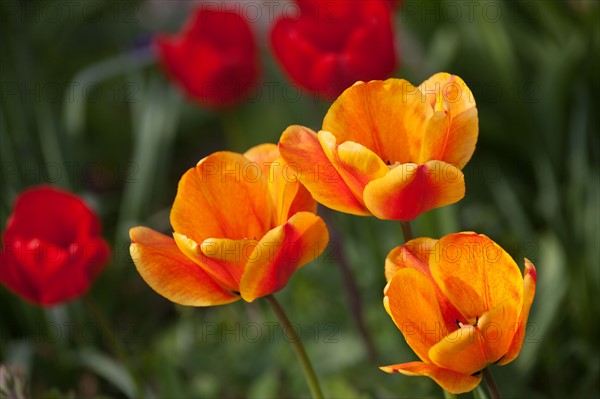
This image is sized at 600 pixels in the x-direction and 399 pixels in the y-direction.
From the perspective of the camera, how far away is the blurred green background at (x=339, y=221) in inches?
53.7

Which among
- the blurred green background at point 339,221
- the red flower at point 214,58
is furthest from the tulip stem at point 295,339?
the red flower at point 214,58

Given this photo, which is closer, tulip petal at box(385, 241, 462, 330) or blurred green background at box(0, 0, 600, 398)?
tulip petal at box(385, 241, 462, 330)

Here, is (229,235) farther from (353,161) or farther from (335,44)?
(335,44)

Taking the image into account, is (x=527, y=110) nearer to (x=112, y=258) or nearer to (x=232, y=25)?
(x=232, y=25)

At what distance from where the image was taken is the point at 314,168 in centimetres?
70

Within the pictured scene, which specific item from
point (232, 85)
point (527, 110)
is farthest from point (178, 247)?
point (527, 110)

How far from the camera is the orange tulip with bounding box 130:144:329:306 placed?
69cm

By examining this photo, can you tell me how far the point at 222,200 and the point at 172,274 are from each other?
68mm

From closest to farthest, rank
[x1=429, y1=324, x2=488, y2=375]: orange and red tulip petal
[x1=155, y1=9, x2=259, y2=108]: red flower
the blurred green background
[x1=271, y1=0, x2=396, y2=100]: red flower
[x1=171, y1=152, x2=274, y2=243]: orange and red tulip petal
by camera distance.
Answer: [x1=429, y1=324, x2=488, y2=375]: orange and red tulip petal, [x1=171, y1=152, x2=274, y2=243]: orange and red tulip petal, [x1=271, y1=0, x2=396, y2=100]: red flower, the blurred green background, [x1=155, y1=9, x2=259, y2=108]: red flower

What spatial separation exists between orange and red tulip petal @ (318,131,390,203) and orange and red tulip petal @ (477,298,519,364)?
0.13 metres

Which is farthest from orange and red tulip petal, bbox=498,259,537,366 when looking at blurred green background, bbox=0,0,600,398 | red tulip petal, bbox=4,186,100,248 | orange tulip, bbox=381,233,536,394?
red tulip petal, bbox=4,186,100,248

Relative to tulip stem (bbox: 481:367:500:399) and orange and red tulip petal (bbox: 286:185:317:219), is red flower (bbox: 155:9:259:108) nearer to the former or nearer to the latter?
orange and red tulip petal (bbox: 286:185:317:219)

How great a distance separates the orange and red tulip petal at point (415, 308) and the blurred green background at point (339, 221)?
452 mm

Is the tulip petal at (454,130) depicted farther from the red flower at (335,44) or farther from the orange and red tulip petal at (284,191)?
the red flower at (335,44)
